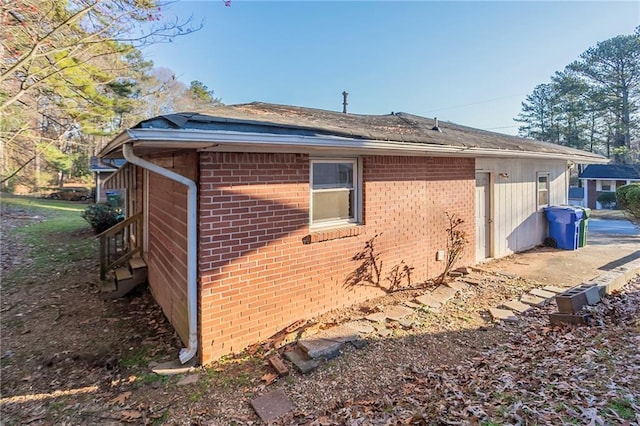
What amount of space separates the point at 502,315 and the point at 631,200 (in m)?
10.8

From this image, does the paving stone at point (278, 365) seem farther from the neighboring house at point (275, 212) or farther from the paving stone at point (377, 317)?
the paving stone at point (377, 317)

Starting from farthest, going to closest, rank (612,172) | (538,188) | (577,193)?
(577,193), (612,172), (538,188)

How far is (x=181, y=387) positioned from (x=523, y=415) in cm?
325

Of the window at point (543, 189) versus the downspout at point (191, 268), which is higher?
the window at point (543, 189)

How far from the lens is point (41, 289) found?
7020mm

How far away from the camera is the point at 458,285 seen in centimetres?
661

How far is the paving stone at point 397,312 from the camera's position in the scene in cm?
511

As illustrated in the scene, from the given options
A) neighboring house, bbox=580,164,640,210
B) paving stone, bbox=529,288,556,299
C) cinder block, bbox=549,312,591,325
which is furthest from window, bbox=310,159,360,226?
neighboring house, bbox=580,164,640,210

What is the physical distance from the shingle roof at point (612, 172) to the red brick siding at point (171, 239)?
32700mm

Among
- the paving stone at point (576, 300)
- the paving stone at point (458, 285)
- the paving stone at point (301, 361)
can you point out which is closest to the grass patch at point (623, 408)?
the paving stone at point (576, 300)

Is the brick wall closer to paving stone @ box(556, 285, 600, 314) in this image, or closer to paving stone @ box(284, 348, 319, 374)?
paving stone @ box(284, 348, 319, 374)

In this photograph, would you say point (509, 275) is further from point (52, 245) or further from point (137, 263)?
point (52, 245)

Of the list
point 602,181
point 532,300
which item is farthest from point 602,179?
point 532,300

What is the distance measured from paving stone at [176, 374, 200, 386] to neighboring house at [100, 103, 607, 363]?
0.78 ft
